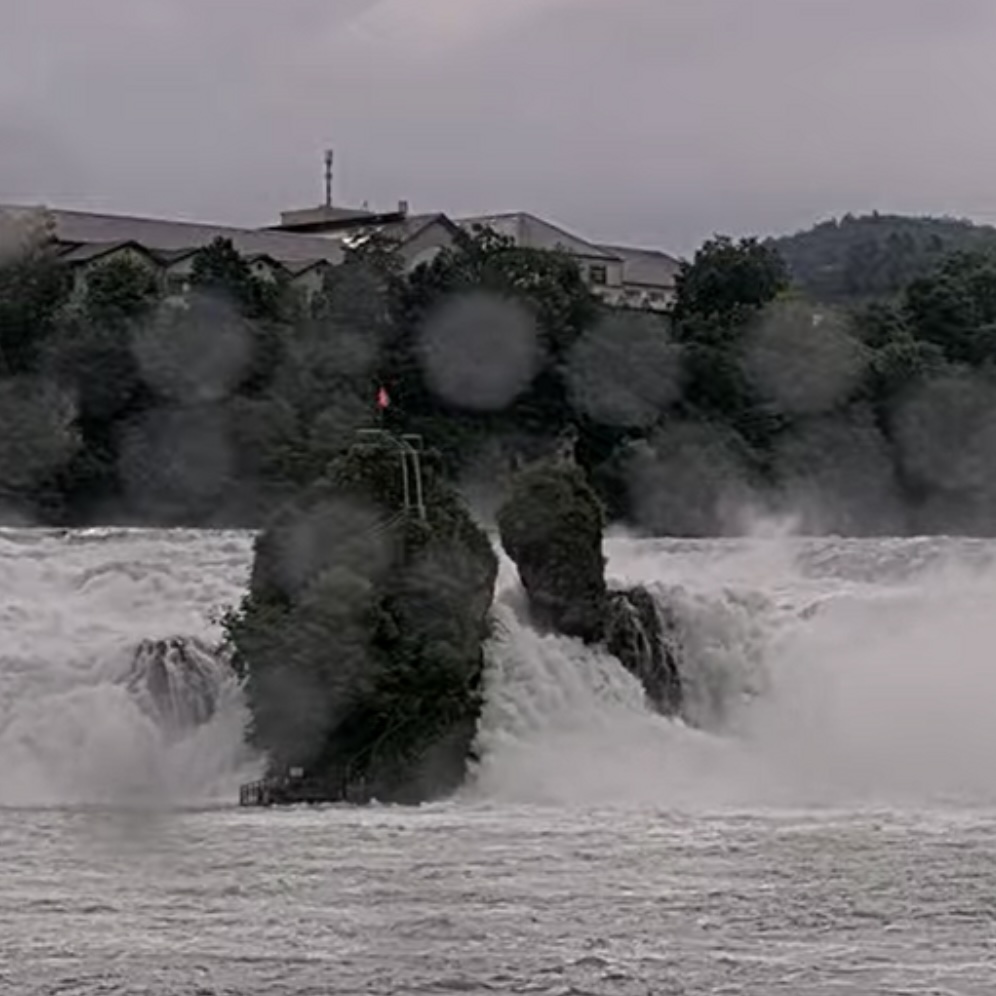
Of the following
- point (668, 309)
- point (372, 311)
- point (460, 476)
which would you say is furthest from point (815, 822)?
point (668, 309)

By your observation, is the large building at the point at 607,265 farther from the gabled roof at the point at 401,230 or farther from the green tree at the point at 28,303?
the green tree at the point at 28,303

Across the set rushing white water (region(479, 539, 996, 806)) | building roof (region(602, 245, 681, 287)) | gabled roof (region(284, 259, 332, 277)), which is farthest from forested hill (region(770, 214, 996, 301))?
rushing white water (region(479, 539, 996, 806))

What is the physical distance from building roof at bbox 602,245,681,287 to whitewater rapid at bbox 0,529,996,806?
36956 millimetres

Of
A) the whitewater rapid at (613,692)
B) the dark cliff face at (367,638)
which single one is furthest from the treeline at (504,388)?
the dark cliff face at (367,638)

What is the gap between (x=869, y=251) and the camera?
8162 centimetres

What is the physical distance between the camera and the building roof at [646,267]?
5950 centimetres

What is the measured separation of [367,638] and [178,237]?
33.2 m

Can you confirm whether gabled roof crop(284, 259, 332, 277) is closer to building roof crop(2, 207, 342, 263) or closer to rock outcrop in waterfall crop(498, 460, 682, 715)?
building roof crop(2, 207, 342, 263)

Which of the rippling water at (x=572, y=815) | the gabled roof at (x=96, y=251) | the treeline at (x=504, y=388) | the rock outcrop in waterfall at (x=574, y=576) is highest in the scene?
the gabled roof at (x=96, y=251)

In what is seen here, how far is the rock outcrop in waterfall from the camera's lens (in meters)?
18.5

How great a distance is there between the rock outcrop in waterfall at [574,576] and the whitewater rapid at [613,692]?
203 mm

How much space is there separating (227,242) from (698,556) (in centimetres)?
1789

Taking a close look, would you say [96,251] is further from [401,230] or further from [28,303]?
[401,230]

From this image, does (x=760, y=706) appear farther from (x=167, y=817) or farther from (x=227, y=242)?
(x=227, y=242)
